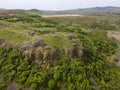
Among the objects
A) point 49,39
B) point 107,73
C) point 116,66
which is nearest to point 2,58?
point 49,39

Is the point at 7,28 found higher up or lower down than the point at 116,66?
higher up

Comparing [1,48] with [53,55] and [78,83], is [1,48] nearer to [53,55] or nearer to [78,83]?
[53,55]

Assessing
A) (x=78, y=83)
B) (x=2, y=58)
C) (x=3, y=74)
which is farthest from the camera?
(x=2, y=58)

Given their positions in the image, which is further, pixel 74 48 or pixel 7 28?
pixel 7 28

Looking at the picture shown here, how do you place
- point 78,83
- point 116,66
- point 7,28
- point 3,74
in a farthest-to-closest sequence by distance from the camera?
point 7,28 < point 116,66 < point 3,74 < point 78,83

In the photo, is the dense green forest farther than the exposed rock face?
No

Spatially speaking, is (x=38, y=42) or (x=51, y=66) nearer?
(x=51, y=66)

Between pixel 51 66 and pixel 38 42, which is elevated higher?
pixel 38 42

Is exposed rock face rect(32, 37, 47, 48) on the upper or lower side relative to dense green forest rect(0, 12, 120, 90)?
upper

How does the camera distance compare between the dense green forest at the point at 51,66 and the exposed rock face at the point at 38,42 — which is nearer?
the dense green forest at the point at 51,66

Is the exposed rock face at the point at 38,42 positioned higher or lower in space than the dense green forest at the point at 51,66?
higher
